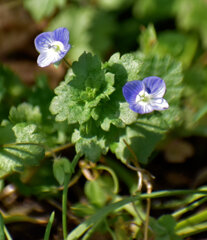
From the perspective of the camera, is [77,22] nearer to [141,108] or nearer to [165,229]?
[141,108]

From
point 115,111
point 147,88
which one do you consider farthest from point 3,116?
point 147,88

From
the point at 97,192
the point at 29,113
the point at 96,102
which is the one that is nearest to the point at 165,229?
the point at 97,192

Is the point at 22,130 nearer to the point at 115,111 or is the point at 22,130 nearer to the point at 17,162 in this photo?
the point at 17,162

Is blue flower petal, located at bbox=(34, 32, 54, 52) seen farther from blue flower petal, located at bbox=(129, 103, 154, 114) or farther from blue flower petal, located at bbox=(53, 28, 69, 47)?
blue flower petal, located at bbox=(129, 103, 154, 114)

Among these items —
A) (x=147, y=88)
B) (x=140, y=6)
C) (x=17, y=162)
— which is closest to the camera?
(x=147, y=88)

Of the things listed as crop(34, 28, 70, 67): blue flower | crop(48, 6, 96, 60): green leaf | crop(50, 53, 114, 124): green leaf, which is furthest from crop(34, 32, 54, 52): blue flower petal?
crop(48, 6, 96, 60): green leaf

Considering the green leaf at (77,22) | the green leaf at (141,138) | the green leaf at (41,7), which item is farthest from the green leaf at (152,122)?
the green leaf at (77,22)

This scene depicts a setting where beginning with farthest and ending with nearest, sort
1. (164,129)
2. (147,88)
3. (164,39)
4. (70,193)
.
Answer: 1. (164,39)
2. (70,193)
3. (164,129)
4. (147,88)
